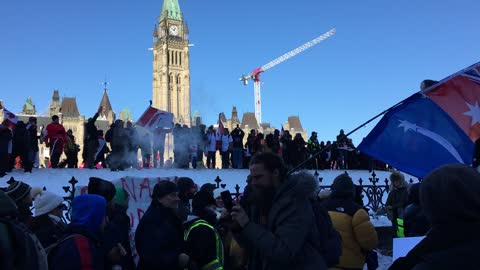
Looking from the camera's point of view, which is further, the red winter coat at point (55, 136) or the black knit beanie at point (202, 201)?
the red winter coat at point (55, 136)

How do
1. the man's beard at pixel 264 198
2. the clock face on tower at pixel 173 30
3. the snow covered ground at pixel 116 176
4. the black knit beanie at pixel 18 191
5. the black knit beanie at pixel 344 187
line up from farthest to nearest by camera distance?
the clock face on tower at pixel 173 30
the snow covered ground at pixel 116 176
the black knit beanie at pixel 344 187
the black knit beanie at pixel 18 191
the man's beard at pixel 264 198

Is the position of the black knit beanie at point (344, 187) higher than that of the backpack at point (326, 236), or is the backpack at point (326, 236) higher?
the black knit beanie at point (344, 187)

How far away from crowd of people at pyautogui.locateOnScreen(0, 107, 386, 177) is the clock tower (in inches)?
3817

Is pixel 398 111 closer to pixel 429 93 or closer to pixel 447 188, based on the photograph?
pixel 429 93

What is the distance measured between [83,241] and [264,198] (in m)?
1.35

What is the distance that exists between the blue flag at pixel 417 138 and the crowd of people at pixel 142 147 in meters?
9.93

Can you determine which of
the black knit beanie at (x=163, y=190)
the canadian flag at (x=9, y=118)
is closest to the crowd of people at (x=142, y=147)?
the canadian flag at (x=9, y=118)

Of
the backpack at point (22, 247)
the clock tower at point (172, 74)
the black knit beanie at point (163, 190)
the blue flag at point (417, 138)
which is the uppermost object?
the clock tower at point (172, 74)

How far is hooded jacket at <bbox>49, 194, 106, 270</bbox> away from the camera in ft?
11.3

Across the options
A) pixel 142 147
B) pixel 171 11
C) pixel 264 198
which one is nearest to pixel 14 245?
pixel 264 198

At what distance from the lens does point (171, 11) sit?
128625 mm

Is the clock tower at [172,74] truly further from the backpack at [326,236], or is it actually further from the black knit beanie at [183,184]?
the backpack at [326,236]

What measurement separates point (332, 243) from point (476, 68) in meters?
2.88

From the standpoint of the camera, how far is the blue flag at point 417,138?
5340mm
